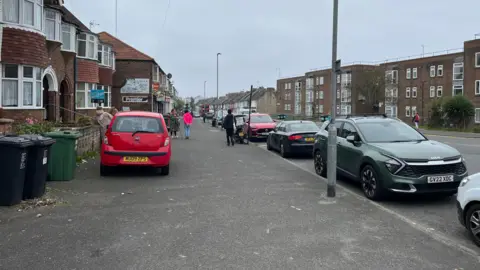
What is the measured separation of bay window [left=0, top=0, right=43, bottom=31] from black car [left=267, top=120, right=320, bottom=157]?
397 inches

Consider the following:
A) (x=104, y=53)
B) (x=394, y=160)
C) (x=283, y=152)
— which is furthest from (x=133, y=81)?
(x=394, y=160)

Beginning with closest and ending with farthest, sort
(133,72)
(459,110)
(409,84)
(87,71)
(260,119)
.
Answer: (260,119)
(87,71)
(459,110)
(133,72)
(409,84)

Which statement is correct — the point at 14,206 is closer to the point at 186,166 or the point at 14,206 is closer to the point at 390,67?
the point at 186,166

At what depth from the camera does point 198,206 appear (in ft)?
23.7

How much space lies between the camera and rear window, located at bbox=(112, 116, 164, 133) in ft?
33.6

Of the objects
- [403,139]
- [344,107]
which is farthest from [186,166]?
[344,107]

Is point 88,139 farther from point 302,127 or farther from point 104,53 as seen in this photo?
point 104,53

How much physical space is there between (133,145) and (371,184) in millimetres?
5374

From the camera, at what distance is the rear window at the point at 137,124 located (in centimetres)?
1024

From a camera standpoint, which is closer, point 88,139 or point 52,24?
point 88,139

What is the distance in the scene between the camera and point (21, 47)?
15.4 m

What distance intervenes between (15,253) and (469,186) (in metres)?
5.50

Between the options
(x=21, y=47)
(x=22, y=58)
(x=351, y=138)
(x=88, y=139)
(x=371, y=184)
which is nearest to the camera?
(x=371, y=184)

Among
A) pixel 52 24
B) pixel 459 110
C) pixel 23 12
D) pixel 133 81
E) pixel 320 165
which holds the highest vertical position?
pixel 52 24
